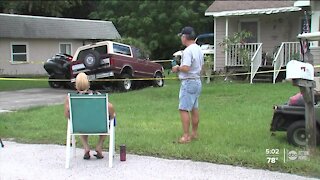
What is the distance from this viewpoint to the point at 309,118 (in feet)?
21.0

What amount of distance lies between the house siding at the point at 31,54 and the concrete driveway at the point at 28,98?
9488 millimetres

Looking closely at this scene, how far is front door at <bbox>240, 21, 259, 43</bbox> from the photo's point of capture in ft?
70.8

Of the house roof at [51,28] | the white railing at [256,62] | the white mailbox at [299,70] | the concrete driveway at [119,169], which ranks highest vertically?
the house roof at [51,28]

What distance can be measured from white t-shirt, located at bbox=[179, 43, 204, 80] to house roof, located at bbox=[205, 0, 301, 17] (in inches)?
525

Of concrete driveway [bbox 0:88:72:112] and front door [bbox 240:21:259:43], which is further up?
front door [bbox 240:21:259:43]

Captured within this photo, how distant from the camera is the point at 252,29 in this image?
71.5 feet

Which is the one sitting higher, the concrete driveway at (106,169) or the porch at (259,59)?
the porch at (259,59)

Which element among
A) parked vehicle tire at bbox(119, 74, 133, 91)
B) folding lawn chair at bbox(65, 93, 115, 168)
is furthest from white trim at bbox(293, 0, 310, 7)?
folding lawn chair at bbox(65, 93, 115, 168)

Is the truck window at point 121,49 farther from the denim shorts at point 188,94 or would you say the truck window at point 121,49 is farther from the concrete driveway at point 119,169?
the concrete driveway at point 119,169

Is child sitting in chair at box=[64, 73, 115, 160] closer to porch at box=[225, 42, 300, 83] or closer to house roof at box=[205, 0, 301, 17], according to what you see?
porch at box=[225, 42, 300, 83]

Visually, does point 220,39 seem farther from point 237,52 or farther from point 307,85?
point 307,85

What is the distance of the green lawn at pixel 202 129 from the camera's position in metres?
6.45

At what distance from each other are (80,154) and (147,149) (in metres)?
0.99

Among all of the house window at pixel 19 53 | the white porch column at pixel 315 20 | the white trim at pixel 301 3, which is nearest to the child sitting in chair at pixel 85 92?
the white porch column at pixel 315 20
